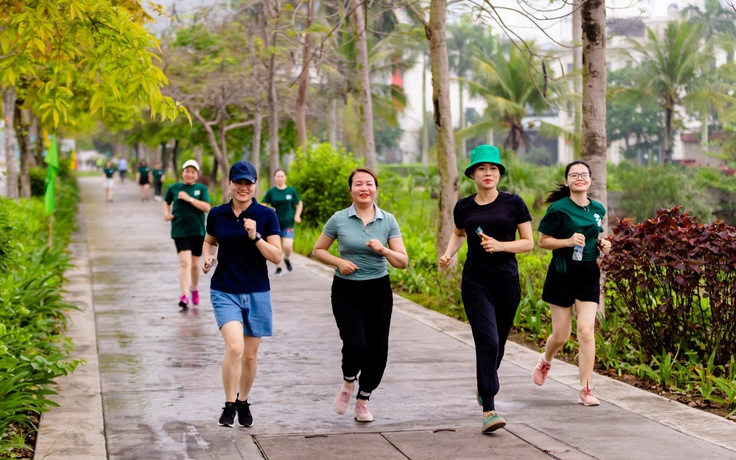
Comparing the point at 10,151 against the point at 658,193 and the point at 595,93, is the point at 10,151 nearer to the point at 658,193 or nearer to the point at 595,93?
the point at 595,93

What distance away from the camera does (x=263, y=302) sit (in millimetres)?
7105

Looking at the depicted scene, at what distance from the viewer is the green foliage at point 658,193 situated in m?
35.6

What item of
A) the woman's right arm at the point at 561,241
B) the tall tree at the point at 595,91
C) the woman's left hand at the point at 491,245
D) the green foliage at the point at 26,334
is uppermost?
the tall tree at the point at 595,91

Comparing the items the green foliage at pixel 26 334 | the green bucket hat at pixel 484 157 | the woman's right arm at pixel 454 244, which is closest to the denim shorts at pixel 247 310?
the woman's right arm at pixel 454 244

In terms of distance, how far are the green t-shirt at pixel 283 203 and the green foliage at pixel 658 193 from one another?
21128mm

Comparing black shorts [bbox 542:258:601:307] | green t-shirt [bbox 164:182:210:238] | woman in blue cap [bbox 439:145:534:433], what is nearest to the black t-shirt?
woman in blue cap [bbox 439:145:534:433]

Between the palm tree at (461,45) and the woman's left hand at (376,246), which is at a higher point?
the palm tree at (461,45)

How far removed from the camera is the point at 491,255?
7.18 meters

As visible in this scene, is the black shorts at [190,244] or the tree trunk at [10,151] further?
the tree trunk at [10,151]

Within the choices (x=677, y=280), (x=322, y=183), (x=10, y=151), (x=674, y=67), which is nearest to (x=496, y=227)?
(x=677, y=280)

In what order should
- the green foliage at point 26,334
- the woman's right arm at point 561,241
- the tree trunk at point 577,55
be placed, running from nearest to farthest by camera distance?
the green foliage at point 26,334, the woman's right arm at point 561,241, the tree trunk at point 577,55

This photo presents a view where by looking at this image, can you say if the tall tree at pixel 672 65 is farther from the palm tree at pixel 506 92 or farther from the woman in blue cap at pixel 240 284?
the woman in blue cap at pixel 240 284

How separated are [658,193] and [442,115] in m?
24.7

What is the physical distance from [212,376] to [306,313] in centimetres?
397
